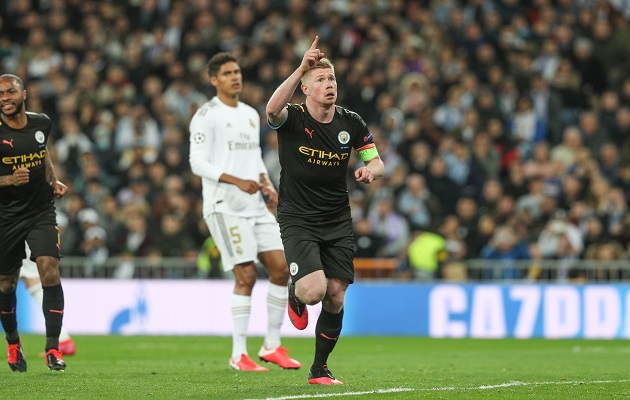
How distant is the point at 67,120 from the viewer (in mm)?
22656

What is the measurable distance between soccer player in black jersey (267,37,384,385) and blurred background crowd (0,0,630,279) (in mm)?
9720

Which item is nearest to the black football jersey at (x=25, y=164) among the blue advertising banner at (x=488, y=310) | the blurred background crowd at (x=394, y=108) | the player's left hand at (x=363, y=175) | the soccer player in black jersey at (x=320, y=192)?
the soccer player in black jersey at (x=320, y=192)

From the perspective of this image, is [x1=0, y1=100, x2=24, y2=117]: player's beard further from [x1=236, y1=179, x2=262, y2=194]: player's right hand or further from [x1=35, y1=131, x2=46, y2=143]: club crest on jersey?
[x1=236, y1=179, x2=262, y2=194]: player's right hand

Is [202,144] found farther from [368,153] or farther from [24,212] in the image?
[368,153]

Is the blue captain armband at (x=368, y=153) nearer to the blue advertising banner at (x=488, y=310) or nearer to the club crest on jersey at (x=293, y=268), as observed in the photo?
the club crest on jersey at (x=293, y=268)

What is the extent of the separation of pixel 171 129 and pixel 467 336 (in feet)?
22.9

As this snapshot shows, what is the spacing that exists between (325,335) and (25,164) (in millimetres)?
3052

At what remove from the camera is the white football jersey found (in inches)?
468

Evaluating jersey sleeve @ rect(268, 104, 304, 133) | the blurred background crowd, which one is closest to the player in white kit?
jersey sleeve @ rect(268, 104, 304, 133)

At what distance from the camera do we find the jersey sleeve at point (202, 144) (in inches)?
458

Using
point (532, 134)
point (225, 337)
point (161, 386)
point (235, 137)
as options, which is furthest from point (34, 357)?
point (532, 134)

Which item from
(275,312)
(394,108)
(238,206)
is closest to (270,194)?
(238,206)

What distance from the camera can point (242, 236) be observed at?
11.7m

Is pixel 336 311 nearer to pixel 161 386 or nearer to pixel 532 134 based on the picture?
pixel 161 386
